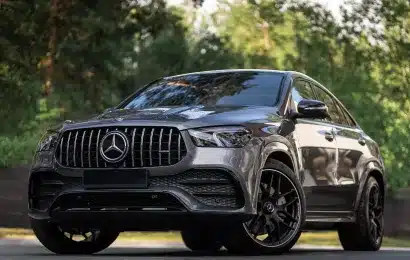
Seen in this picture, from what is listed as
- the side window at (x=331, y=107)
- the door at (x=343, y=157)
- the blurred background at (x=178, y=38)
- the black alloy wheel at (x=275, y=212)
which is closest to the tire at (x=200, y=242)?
the door at (x=343, y=157)

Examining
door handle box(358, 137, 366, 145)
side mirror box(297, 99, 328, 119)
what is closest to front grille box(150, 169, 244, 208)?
side mirror box(297, 99, 328, 119)

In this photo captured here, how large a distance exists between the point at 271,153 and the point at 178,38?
30116 millimetres

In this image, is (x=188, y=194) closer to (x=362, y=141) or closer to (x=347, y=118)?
(x=362, y=141)

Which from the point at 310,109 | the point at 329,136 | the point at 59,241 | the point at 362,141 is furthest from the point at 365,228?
the point at 59,241

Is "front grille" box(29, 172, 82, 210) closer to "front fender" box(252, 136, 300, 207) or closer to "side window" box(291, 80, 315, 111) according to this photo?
"front fender" box(252, 136, 300, 207)

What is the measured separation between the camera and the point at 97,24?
31.3 meters

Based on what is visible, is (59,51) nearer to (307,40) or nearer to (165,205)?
(307,40)

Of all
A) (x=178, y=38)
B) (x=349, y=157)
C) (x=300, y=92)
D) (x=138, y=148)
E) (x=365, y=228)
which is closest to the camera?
(x=138, y=148)

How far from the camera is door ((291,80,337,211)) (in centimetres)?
1014

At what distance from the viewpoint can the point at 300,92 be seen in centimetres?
1074

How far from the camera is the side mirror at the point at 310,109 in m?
9.99

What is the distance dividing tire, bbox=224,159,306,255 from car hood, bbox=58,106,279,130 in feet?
1.44

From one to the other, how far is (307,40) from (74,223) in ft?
104

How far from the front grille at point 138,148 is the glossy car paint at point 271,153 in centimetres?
5
